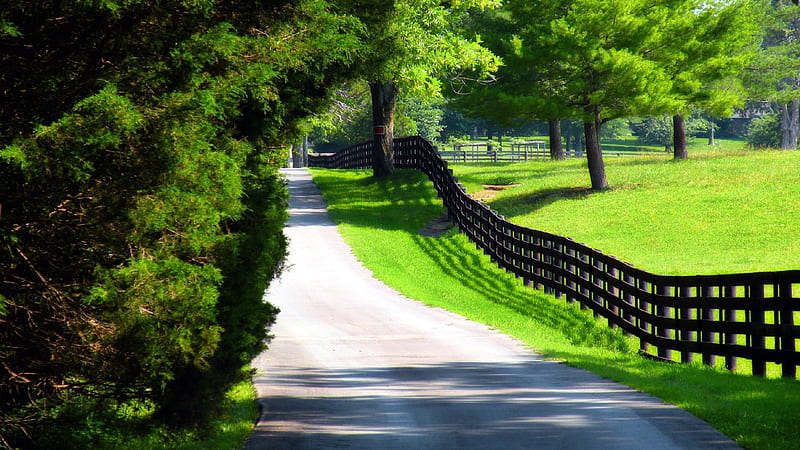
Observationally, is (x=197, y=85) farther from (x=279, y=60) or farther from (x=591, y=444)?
(x=591, y=444)

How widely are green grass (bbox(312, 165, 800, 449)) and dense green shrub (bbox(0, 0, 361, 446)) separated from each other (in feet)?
16.9

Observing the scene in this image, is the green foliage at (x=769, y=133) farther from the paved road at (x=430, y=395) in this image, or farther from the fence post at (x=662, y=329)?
the paved road at (x=430, y=395)

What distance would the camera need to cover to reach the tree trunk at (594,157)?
117 ft

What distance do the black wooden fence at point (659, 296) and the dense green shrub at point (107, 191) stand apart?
7.49 meters

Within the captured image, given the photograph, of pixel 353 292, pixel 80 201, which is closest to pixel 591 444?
pixel 80 201

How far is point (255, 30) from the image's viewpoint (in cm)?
784

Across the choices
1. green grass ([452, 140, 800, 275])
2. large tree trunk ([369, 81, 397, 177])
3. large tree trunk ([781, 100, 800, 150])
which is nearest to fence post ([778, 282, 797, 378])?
green grass ([452, 140, 800, 275])

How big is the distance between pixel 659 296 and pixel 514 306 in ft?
18.2

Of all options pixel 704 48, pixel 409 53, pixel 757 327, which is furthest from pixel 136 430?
pixel 704 48

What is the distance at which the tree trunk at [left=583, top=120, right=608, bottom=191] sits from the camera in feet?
117

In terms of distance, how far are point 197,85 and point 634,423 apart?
5334 mm

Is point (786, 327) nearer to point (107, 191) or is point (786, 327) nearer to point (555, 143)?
point (107, 191)

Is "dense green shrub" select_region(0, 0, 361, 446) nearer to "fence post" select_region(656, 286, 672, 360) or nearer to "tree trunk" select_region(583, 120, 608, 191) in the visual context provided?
"fence post" select_region(656, 286, 672, 360)

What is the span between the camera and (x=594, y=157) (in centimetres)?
3616
